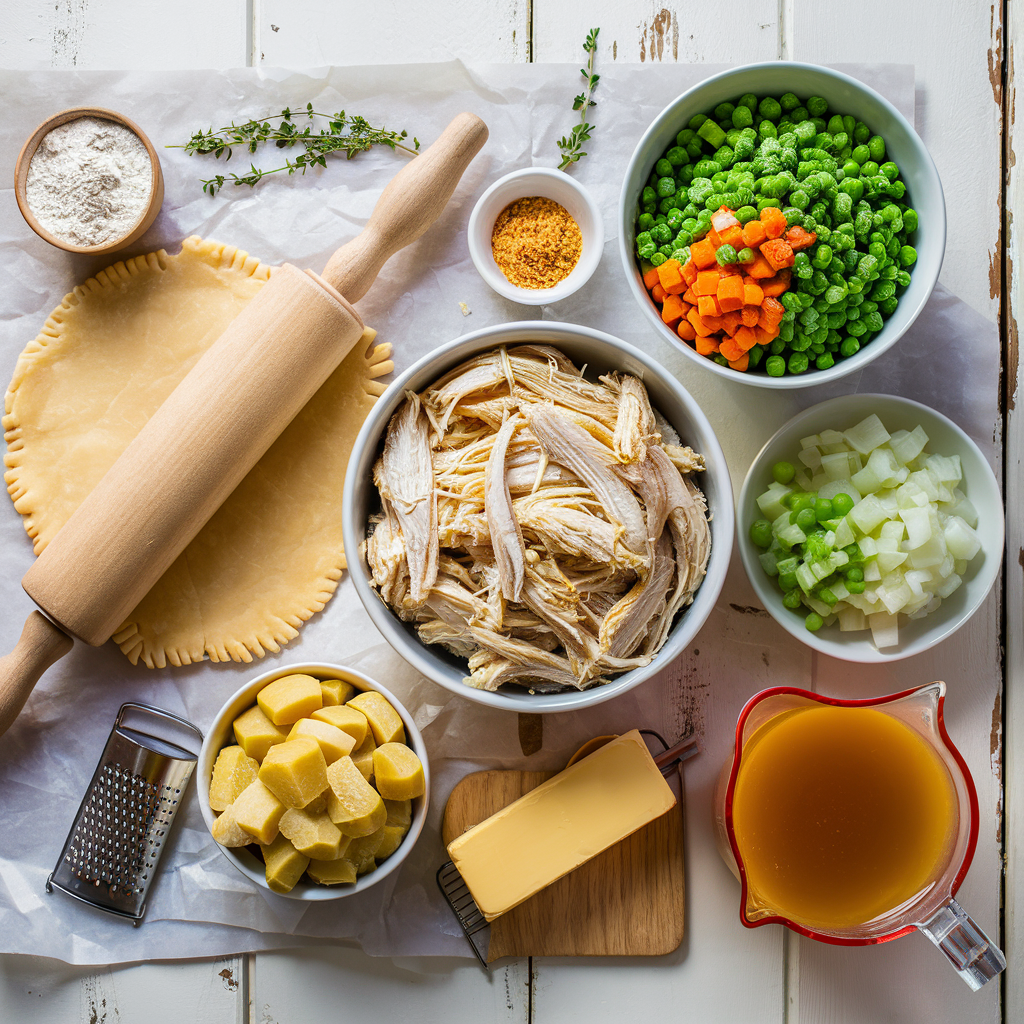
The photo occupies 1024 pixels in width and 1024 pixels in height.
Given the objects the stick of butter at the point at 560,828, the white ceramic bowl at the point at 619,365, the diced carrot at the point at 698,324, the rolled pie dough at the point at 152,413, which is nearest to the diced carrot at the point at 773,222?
the diced carrot at the point at 698,324

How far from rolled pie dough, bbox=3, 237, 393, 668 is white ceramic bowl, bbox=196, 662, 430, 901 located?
0.20m

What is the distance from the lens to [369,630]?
2.13m

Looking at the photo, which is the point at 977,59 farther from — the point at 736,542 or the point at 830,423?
the point at 736,542

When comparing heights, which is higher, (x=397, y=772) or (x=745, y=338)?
(x=745, y=338)

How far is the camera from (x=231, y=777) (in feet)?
Answer: 6.10

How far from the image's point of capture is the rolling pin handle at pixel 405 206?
1.97 metres

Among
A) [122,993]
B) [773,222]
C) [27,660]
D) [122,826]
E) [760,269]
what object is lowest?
[122,993]

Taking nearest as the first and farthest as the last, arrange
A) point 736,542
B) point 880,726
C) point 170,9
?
point 880,726, point 736,542, point 170,9

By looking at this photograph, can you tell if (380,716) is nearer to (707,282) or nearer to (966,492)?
(707,282)

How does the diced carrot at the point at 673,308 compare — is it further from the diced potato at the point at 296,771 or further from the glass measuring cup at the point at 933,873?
the diced potato at the point at 296,771

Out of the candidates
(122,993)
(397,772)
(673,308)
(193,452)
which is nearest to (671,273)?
(673,308)

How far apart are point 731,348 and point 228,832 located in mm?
1628

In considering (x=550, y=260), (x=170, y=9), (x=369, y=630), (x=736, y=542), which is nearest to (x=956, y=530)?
(x=736, y=542)

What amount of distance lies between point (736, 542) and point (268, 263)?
1.49 meters
